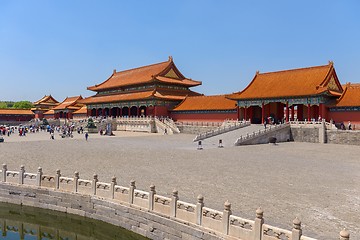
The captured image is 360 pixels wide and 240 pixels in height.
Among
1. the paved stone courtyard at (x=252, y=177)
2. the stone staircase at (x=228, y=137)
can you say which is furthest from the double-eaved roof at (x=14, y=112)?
the stone staircase at (x=228, y=137)

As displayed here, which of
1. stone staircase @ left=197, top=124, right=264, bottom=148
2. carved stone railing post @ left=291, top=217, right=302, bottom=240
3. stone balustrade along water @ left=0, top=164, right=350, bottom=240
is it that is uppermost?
stone staircase @ left=197, top=124, right=264, bottom=148

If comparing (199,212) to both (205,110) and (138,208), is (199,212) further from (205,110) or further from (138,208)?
(205,110)

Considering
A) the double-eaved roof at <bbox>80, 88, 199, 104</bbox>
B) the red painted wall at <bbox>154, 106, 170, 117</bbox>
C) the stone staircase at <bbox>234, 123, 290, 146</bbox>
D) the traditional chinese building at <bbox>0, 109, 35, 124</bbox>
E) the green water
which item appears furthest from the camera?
the traditional chinese building at <bbox>0, 109, 35, 124</bbox>

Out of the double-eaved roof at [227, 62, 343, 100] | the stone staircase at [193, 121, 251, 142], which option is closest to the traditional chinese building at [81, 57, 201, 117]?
the double-eaved roof at [227, 62, 343, 100]

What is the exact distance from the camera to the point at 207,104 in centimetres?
4756

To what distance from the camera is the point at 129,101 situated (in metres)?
55.7

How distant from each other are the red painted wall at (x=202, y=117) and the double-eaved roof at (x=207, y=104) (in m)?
0.76

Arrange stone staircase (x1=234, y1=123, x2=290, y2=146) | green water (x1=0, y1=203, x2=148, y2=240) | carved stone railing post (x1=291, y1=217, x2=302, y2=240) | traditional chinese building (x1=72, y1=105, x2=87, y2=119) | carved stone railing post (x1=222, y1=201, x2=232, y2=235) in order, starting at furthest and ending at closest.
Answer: traditional chinese building (x1=72, y1=105, x2=87, y2=119) → stone staircase (x1=234, y1=123, x2=290, y2=146) → green water (x1=0, y1=203, x2=148, y2=240) → carved stone railing post (x1=222, y1=201, x2=232, y2=235) → carved stone railing post (x1=291, y1=217, x2=302, y2=240)

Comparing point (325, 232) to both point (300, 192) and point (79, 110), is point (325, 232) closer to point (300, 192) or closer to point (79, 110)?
point (300, 192)

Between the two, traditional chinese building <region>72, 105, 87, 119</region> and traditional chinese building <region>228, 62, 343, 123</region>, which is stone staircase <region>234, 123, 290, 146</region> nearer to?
traditional chinese building <region>228, 62, 343, 123</region>

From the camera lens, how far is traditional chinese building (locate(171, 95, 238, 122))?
44.5 metres

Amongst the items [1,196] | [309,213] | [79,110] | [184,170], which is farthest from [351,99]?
[79,110]

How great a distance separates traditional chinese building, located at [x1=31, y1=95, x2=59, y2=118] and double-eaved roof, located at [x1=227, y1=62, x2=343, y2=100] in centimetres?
6025

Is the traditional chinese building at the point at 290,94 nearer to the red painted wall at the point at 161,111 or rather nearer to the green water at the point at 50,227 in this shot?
the red painted wall at the point at 161,111
